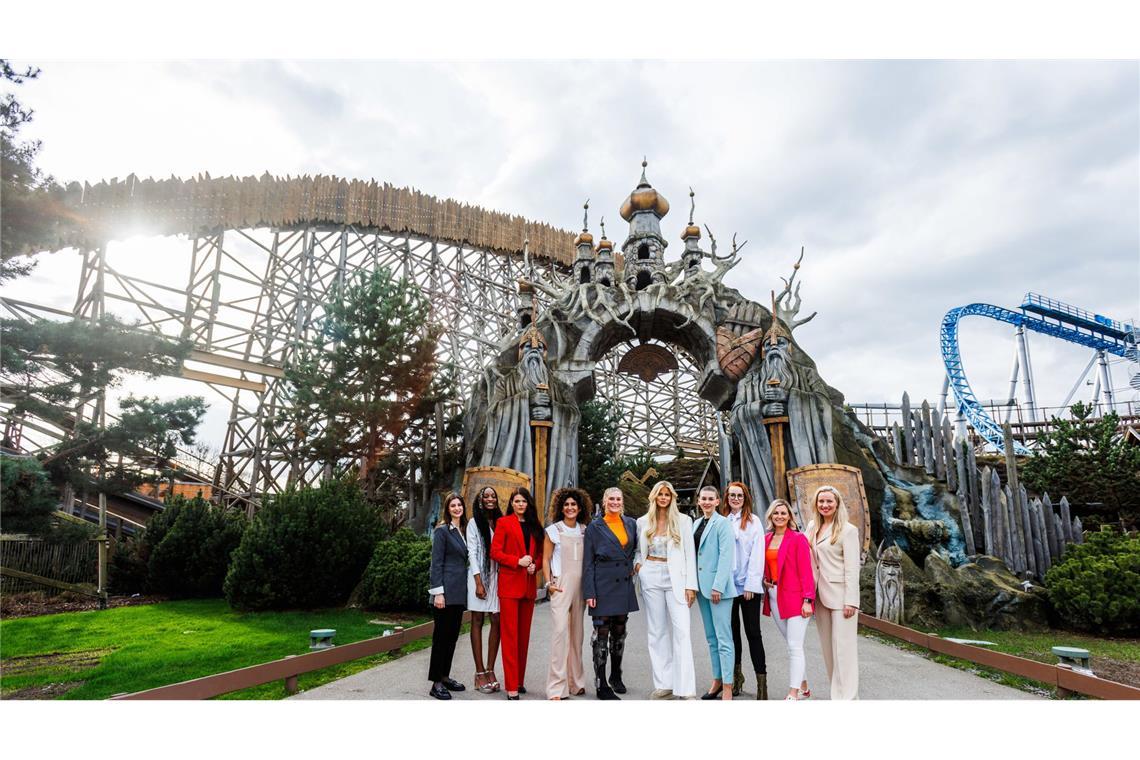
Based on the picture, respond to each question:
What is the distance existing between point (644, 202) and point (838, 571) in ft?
48.5

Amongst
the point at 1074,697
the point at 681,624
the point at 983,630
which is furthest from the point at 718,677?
the point at 983,630

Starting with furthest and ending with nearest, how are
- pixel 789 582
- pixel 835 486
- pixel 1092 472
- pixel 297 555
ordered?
pixel 1092 472
pixel 835 486
pixel 297 555
pixel 789 582

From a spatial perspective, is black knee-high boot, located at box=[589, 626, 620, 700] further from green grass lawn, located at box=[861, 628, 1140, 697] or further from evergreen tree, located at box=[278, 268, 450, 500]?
evergreen tree, located at box=[278, 268, 450, 500]

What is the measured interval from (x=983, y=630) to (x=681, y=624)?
5.96 metres

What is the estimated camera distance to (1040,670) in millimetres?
4930

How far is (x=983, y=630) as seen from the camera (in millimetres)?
8383

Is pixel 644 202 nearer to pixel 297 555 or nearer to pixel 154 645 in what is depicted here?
pixel 297 555

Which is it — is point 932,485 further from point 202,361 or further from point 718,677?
point 202,361

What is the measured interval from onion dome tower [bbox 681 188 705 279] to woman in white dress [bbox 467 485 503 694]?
10694 mm

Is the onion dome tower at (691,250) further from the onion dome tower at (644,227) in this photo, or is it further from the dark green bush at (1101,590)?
the dark green bush at (1101,590)

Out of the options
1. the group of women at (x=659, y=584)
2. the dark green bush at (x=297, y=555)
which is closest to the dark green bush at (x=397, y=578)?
the dark green bush at (x=297, y=555)

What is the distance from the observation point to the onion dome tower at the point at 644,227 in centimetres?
1701

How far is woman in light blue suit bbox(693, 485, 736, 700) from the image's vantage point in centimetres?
471

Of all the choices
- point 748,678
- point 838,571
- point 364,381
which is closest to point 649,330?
point 364,381
